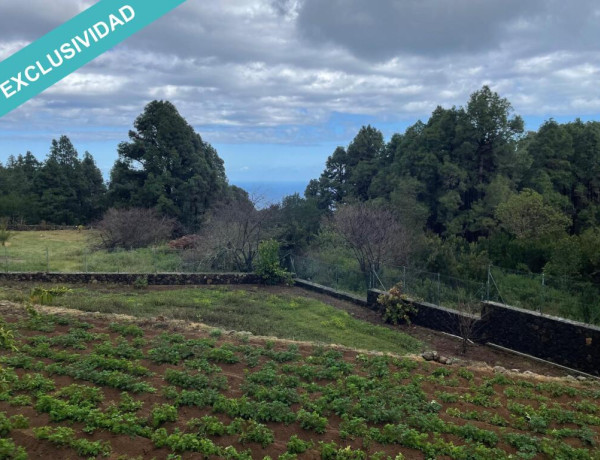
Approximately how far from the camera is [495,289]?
14414 mm

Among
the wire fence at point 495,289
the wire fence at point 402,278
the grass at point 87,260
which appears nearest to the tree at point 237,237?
the wire fence at point 402,278

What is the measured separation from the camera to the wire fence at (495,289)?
1258 centimetres

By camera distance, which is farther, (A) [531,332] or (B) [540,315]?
(A) [531,332]

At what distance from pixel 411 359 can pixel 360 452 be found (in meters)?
4.31

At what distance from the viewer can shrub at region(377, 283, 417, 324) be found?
1608 cm

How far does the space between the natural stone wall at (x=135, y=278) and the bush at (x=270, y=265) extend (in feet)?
1.48

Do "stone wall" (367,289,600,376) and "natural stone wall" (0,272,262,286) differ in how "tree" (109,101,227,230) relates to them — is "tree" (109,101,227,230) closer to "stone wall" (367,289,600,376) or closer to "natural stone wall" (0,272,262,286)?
"natural stone wall" (0,272,262,286)

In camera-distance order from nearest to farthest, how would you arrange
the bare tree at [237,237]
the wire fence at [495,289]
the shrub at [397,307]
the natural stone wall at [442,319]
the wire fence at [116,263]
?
the wire fence at [495,289]
the natural stone wall at [442,319]
the shrub at [397,307]
the wire fence at [116,263]
the bare tree at [237,237]

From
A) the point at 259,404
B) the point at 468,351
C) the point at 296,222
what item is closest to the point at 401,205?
the point at 296,222

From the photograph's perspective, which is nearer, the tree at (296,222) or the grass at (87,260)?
the grass at (87,260)

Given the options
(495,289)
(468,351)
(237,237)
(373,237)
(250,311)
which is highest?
(373,237)

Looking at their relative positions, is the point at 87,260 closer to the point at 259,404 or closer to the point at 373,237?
the point at 373,237

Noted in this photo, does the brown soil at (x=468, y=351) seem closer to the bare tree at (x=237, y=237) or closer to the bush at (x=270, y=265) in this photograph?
the bush at (x=270, y=265)

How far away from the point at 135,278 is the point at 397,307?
11116 mm
